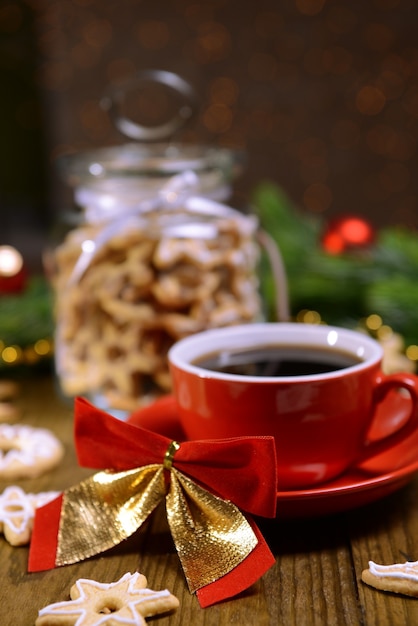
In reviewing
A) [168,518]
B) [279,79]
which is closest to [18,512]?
[168,518]

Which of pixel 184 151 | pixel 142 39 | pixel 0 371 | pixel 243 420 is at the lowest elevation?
pixel 0 371

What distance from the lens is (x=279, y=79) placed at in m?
2.18

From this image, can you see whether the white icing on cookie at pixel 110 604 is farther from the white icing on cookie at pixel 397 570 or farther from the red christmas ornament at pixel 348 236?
the red christmas ornament at pixel 348 236

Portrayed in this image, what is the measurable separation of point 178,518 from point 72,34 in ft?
6.56

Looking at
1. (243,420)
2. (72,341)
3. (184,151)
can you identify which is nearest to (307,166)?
(184,151)

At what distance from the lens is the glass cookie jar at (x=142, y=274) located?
820 mm

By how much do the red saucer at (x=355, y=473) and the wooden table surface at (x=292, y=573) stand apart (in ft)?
0.08

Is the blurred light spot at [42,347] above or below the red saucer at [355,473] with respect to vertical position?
below

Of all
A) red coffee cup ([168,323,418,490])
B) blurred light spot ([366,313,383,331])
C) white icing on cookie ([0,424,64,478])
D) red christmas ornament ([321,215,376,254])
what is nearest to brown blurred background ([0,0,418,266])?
red christmas ornament ([321,215,376,254])

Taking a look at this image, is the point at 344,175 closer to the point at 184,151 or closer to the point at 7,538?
the point at 184,151

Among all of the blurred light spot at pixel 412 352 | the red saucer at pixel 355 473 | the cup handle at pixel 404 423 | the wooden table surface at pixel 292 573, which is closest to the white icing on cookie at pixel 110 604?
the wooden table surface at pixel 292 573

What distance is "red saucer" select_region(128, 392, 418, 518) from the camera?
21.3 inches

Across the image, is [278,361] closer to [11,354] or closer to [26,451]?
[26,451]

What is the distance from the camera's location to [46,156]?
2.64 metres
